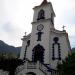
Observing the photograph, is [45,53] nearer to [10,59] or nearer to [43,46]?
[43,46]

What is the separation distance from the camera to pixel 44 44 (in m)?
32.2

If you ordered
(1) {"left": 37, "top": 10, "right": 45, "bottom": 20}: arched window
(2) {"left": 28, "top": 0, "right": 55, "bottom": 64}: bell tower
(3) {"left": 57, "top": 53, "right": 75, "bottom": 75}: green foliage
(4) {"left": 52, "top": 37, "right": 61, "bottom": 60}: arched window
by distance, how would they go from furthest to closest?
(1) {"left": 37, "top": 10, "right": 45, "bottom": 20}: arched window, (2) {"left": 28, "top": 0, "right": 55, "bottom": 64}: bell tower, (4) {"left": 52, "top": 37, "right": 61, "bottom": 60}: arched window, (3) {"left": 57, "top": 53, "right": 75, "bottom": 75}: green foliage

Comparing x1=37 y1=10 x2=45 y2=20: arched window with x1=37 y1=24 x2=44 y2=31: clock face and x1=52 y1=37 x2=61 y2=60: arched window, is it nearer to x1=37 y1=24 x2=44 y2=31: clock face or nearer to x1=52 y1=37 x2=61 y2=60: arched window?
x1=37 y1=24 x2=44 y2=31: clock face

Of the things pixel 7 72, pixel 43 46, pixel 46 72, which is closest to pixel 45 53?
pixel 43 46

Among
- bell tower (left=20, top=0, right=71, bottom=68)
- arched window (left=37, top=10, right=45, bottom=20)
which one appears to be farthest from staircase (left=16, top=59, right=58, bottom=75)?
arched window (left=37, top=10, right=45, bottom=20)

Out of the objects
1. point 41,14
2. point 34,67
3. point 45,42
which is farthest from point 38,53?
point 41,14

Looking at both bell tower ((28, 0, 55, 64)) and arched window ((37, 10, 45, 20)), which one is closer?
bell tower ((28, 0, 55, 64))

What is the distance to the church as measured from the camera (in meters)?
27.6

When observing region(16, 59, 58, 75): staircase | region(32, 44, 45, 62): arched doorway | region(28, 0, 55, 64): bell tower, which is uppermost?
region(28, 0, 55, 64): bell tower

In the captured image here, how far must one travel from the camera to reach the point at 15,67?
26828 mm

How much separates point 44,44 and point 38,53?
2.09 metres

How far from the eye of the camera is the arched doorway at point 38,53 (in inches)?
1237

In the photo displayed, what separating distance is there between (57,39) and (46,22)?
4.67 meters

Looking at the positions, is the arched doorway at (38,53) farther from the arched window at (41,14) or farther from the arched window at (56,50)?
the arched window at (41,14)
